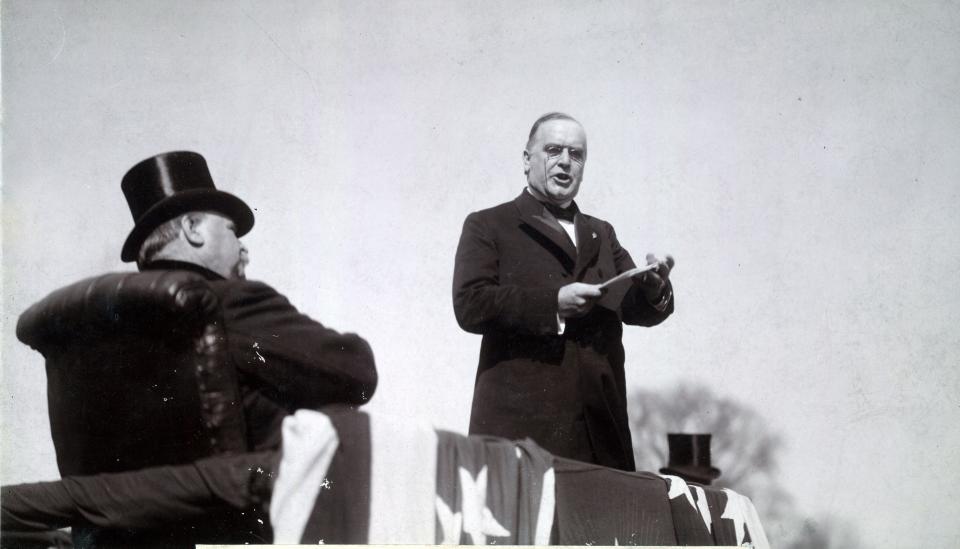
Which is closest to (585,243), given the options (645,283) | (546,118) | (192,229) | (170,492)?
(645,283)

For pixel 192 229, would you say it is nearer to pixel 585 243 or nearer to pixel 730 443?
pixel 585 243

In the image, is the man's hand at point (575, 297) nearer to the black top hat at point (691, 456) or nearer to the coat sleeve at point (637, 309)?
the coat sleeve at point (637, 309)

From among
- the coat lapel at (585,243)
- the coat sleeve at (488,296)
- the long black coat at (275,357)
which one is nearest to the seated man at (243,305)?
the long black coat at (275,357)

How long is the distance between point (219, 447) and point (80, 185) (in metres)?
1.30

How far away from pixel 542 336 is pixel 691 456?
81 cm

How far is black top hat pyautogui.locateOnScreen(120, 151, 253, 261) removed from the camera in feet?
11.2

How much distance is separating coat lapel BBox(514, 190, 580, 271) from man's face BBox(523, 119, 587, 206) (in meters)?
0.06

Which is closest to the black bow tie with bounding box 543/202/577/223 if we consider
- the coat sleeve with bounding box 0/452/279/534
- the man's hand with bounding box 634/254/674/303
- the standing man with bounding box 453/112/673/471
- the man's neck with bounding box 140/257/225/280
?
the standing man with bounding box 453/112/673/471

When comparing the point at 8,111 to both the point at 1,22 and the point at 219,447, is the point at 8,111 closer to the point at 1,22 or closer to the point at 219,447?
the point at 1,22

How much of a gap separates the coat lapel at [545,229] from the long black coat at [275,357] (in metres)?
0.80

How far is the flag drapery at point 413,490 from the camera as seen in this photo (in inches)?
123

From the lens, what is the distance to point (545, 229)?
3707 mm

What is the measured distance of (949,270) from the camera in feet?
13.4

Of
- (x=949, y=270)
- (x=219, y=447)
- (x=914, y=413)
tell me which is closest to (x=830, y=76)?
(x=949, y=270)
